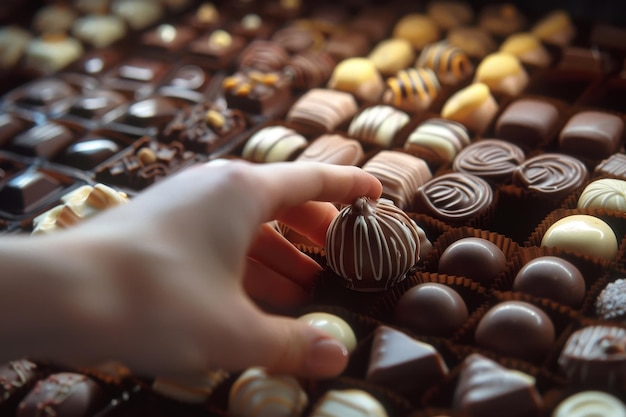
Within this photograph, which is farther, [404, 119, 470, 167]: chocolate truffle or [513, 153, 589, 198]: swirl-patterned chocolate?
[404, 119, 470, 167]: chocolate truffle

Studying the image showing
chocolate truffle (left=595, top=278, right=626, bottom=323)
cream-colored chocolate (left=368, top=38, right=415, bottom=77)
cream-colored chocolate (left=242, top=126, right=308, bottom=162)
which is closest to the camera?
chocolate truffle (left=595, top=278, right=626, bottom=323)

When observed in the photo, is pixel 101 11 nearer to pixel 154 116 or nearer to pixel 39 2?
pixel 39 2

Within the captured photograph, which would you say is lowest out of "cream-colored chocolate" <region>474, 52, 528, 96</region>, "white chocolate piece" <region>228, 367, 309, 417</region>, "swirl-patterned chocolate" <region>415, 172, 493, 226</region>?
"white chocolate piece" <region>228, 367, 309, 417</region>

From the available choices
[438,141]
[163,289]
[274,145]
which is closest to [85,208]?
[274,145]

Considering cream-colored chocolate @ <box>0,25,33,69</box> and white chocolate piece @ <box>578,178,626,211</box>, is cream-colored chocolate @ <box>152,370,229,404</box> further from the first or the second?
cream-colored chocolate @ <box>0,25,33,69</box>

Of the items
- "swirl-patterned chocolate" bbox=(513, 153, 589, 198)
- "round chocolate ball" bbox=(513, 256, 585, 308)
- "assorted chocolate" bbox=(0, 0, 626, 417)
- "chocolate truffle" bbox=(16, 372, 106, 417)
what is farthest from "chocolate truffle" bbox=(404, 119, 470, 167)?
"chocolate truffle" bbox=(16, 372, 106, 417)

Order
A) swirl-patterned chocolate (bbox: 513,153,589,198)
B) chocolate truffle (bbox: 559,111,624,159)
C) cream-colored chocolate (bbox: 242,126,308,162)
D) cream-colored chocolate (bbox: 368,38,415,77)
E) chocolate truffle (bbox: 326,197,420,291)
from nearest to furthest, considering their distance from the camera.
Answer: chocolate truffle (bbox: 326,197,420,291) → swirl-patterned chocolate (bbox: 513,153,589,198) → chocolate truffle (bbox: 559,111,624,159) → cream-colored chocolate (bbox: 242,126,308,162) → cream-colored chocolate (bbox: 368,38,415,77)
